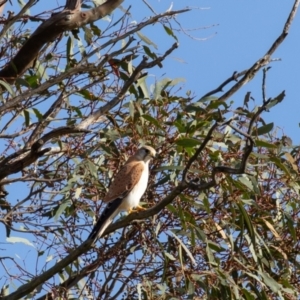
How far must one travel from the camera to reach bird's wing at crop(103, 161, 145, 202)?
3506mm

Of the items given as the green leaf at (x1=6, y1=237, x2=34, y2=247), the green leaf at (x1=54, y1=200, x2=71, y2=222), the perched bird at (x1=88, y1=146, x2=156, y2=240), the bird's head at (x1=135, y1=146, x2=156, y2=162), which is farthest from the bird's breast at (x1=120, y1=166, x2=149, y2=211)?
the green leaf at (x1=6, y1=237, x2=34, y2=247)

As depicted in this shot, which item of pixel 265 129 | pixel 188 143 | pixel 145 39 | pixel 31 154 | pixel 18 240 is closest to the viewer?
pixel 31 154

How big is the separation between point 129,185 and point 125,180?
0.03 metres

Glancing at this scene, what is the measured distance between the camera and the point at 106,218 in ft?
10.8

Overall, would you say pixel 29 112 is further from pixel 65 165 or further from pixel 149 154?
pixel 149 154

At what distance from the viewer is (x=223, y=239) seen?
11.4 ft

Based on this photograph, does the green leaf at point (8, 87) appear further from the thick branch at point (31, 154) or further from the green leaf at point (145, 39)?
the green leaf at point (145, 39)

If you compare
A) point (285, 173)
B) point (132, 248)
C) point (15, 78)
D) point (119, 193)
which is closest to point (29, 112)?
point (15, 78)

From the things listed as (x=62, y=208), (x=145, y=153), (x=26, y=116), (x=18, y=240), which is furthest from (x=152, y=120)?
(x=18, y=240)

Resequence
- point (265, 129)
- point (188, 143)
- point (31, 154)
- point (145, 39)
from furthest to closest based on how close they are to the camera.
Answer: point (145, 39), point (265, 129), point (188, 143), point (31, 154)

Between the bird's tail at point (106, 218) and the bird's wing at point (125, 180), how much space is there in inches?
0.8

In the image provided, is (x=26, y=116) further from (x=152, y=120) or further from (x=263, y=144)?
(x=263, y=144)

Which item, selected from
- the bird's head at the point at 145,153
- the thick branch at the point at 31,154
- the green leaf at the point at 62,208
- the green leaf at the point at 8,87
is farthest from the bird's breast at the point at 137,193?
the green leaf at the point at 8,87

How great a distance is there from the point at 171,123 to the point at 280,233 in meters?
0.63
